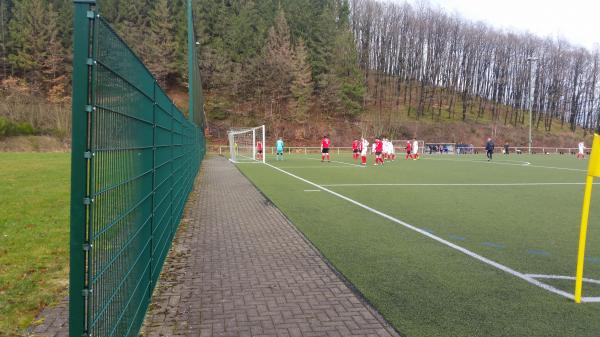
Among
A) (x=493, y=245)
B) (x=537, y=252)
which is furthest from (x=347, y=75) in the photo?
(x=537, y=252)

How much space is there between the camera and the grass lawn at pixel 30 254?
14.5ft

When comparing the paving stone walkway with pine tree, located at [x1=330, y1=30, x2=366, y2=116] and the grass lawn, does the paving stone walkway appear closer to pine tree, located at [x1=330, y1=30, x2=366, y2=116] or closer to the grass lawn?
the grass lawn

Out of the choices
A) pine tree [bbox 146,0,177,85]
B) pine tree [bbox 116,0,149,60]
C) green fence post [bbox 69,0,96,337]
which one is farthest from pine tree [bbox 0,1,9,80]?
green fence post [bbox 69,0,96,337]

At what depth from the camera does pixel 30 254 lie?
6.32 meters

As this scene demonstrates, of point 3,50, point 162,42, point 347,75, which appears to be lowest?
point 347,75

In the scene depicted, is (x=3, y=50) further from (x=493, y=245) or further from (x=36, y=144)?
(x=493, y=245)

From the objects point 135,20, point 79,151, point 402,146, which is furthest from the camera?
point 135,20

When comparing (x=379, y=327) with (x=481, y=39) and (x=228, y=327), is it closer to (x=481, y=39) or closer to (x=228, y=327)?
(x=228, y=327)

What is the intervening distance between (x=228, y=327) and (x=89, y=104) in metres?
2.61

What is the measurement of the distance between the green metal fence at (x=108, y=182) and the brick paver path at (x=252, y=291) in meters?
0.46

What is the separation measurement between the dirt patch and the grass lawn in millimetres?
33668

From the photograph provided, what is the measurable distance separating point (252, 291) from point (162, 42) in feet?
214

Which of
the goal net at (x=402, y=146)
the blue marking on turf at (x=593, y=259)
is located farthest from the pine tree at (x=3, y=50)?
the blue marking on turf at (x=593, y=259)

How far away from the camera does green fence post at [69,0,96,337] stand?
2.02 m
